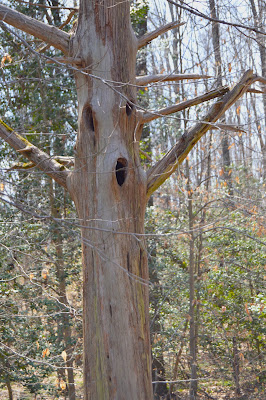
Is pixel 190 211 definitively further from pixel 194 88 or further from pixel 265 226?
pixel 194 88

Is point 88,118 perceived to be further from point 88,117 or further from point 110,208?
point 110,208

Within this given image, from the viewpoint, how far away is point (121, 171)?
4.09 m

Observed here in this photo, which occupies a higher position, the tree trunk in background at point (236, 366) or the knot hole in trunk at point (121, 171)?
the knot hole in trunk at point (121, 171)

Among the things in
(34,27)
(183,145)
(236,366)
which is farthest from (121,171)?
(236,366)

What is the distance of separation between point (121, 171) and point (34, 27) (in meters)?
1.55

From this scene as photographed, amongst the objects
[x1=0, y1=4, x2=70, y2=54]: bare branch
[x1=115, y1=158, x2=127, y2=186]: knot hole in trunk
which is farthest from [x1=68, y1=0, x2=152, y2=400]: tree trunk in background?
[x1=0, y1=4, x2=70, y2=54]: bare branch

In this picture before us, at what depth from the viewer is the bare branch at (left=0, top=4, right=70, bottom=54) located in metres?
4.04

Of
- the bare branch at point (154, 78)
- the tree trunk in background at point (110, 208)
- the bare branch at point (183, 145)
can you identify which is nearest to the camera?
the tree trunk in background at point (110, 208)

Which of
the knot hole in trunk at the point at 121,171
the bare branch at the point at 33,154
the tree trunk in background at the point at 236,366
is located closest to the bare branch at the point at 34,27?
the bare branch at the point at 33,154

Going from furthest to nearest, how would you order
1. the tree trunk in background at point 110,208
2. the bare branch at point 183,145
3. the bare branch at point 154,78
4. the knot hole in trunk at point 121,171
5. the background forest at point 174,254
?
1. the background forest at point 174,254
2. the bare branch at point 154,78
3. the bare branch at point 183,145
4. the knot hole in trunk at point 121,171
5. the tree trunk in background at point 110,208

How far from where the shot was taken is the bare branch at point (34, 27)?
4043 mm

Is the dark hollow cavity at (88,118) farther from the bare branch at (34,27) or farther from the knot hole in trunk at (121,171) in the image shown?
the bare branch at (34,27)

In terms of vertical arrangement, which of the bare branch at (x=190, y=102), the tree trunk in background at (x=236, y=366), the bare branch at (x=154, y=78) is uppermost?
the bare branch at (x=154, y=78)

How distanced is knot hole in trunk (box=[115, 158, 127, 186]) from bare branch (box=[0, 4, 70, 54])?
125 cm
